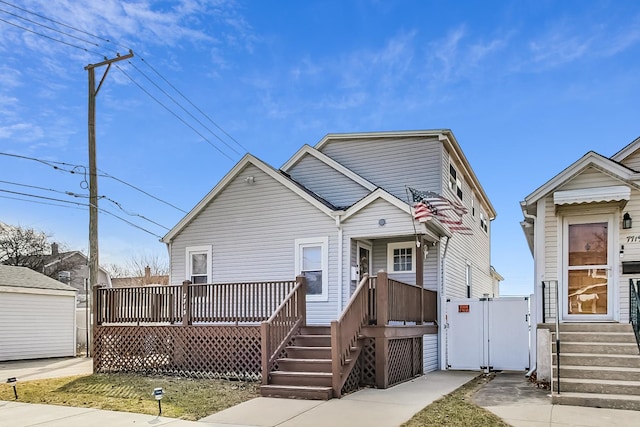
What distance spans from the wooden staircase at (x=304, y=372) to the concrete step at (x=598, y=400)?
3.71 m

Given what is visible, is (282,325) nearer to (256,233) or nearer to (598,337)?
(256,233)

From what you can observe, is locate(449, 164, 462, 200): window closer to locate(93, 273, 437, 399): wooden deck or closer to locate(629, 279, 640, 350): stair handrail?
locate(93, 273, 437, 399): wooden deck

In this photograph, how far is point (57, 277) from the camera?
35.8 metres

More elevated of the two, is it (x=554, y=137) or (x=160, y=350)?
(x=554, y=137)

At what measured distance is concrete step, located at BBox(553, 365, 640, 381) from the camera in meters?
8.66

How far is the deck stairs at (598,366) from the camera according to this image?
8242mm

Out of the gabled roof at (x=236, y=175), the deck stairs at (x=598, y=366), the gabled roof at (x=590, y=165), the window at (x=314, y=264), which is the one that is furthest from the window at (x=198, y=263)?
the deck stairs at (x=598, y=366)

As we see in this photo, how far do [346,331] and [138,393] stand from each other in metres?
4.07

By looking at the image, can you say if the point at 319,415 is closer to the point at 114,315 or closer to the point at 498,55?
the point at 114,315

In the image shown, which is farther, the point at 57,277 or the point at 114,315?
the point at 57,277

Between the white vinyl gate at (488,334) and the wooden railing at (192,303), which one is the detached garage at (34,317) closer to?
the wooden railing at (192,303)

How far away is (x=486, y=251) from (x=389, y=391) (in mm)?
13728

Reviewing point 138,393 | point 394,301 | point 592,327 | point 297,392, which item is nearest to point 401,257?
point 394,301

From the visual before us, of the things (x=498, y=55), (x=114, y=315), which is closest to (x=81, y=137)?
(x=114, y=315)
